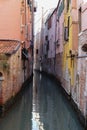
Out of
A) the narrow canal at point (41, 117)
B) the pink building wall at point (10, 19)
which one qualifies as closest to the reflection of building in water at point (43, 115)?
the narrow canal at point (41, 117)

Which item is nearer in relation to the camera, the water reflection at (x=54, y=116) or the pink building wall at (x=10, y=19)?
the water reflection at (x=54, y=116)

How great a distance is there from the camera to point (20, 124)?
11961mm

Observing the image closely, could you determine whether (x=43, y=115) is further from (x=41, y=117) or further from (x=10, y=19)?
(x=10, y=19)

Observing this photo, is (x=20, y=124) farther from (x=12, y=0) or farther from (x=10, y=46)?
(x=12, y=0)

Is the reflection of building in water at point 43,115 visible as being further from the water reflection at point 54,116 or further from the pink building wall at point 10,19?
the pink building wall at point 10,19

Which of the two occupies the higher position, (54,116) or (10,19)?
(10,19)

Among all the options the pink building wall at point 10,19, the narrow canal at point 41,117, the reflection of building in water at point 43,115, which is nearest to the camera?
the narrow canal at point 41,117

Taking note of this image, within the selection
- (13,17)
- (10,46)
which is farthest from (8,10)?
(10,46)

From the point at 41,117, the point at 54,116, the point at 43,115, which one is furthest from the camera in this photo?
the point at 43,115

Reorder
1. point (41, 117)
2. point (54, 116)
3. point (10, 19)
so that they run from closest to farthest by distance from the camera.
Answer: point (41, 117) → point (54, 116) → point (10, 19)

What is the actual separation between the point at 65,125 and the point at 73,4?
7326 mm

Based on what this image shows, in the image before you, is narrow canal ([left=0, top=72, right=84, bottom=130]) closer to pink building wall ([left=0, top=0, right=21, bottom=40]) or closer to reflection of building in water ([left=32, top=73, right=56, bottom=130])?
reflection of building in water ([left=32, top=73, right=56, bottom=130])

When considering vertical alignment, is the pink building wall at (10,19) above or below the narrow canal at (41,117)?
above

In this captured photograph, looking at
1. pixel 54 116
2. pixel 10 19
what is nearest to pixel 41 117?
pixel 54 116
